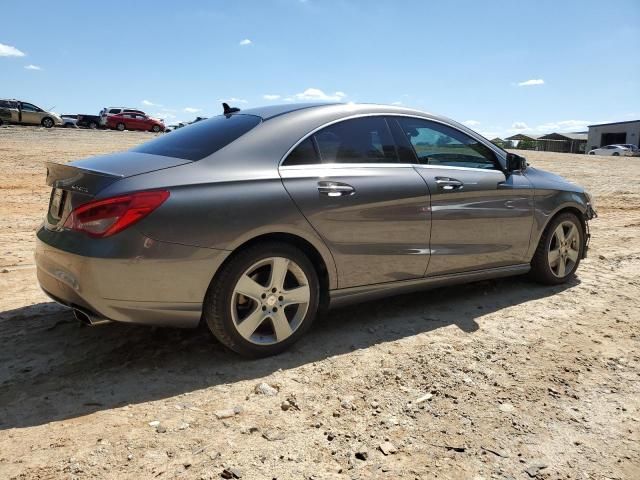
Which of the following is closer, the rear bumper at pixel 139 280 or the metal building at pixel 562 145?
the rear bumper at pixel 139 280

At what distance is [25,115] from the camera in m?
31.4

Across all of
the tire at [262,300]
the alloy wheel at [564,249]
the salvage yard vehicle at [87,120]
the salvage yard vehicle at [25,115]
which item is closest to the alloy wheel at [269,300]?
the tire at [262,300]

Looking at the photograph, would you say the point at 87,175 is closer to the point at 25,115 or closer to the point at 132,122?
the point at 25,115

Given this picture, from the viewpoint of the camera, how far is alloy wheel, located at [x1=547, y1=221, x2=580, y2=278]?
4988 mm

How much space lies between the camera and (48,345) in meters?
3.48

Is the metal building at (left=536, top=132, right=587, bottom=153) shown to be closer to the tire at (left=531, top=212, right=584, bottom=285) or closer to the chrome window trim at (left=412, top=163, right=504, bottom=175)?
the tire at (left=531, top=212, right=584, bottom=285)

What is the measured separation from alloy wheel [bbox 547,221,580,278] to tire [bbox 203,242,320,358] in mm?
2623

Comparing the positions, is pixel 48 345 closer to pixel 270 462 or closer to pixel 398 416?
pixel 270 462

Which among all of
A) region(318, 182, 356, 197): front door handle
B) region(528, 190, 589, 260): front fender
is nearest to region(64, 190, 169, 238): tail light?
region(318, 182, 356, 197): front door handle

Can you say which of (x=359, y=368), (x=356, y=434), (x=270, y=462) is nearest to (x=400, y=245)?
(x=359, y=368)

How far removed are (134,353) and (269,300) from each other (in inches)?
36.6

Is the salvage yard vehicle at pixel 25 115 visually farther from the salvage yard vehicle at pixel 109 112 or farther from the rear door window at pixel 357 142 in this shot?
the rear door window at pixel 357 142

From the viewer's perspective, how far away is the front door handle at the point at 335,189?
3453 mm

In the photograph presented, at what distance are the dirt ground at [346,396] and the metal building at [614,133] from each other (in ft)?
219
